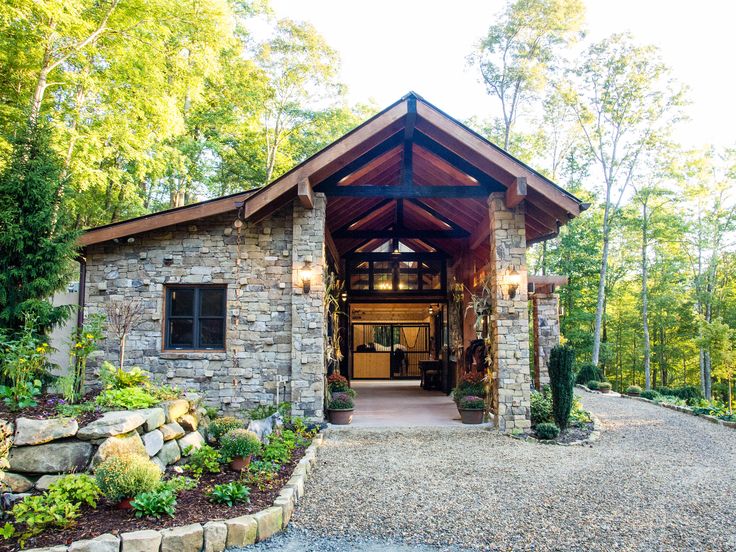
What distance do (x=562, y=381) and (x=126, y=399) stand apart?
6182mm

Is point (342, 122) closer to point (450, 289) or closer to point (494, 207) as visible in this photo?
point (450, 289)

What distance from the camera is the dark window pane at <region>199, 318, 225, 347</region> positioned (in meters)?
8.90

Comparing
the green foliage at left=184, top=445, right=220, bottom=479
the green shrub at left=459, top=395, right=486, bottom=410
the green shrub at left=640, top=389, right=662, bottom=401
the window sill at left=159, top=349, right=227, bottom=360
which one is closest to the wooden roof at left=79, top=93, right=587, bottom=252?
the window sill at left=159, top=349, right=227, bottom=360

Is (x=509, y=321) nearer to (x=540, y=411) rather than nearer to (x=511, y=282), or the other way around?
(x=511, y=282)

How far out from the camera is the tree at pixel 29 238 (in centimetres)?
657

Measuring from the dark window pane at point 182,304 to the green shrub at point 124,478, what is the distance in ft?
15.8

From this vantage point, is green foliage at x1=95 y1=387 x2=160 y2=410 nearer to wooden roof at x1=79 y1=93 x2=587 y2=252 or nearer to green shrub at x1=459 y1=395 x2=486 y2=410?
wooden roof at x1=79 y1=93 x2=587 y2=252

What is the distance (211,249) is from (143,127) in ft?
16.7

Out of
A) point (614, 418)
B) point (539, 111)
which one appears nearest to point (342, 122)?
point (539, 111)

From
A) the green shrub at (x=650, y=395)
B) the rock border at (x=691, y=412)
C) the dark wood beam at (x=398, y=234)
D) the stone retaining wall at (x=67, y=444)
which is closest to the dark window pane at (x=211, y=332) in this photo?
the stone retaining wall at (x=67, y=444)

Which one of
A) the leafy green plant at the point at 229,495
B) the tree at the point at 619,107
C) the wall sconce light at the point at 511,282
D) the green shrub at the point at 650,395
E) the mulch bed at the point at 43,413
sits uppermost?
the tree at the point at 619,107

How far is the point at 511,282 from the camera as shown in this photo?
27.9ft

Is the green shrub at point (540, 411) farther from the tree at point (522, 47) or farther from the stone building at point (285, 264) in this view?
the tree at point (522, 47)

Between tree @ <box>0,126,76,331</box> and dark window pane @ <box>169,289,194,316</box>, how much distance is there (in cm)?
219
